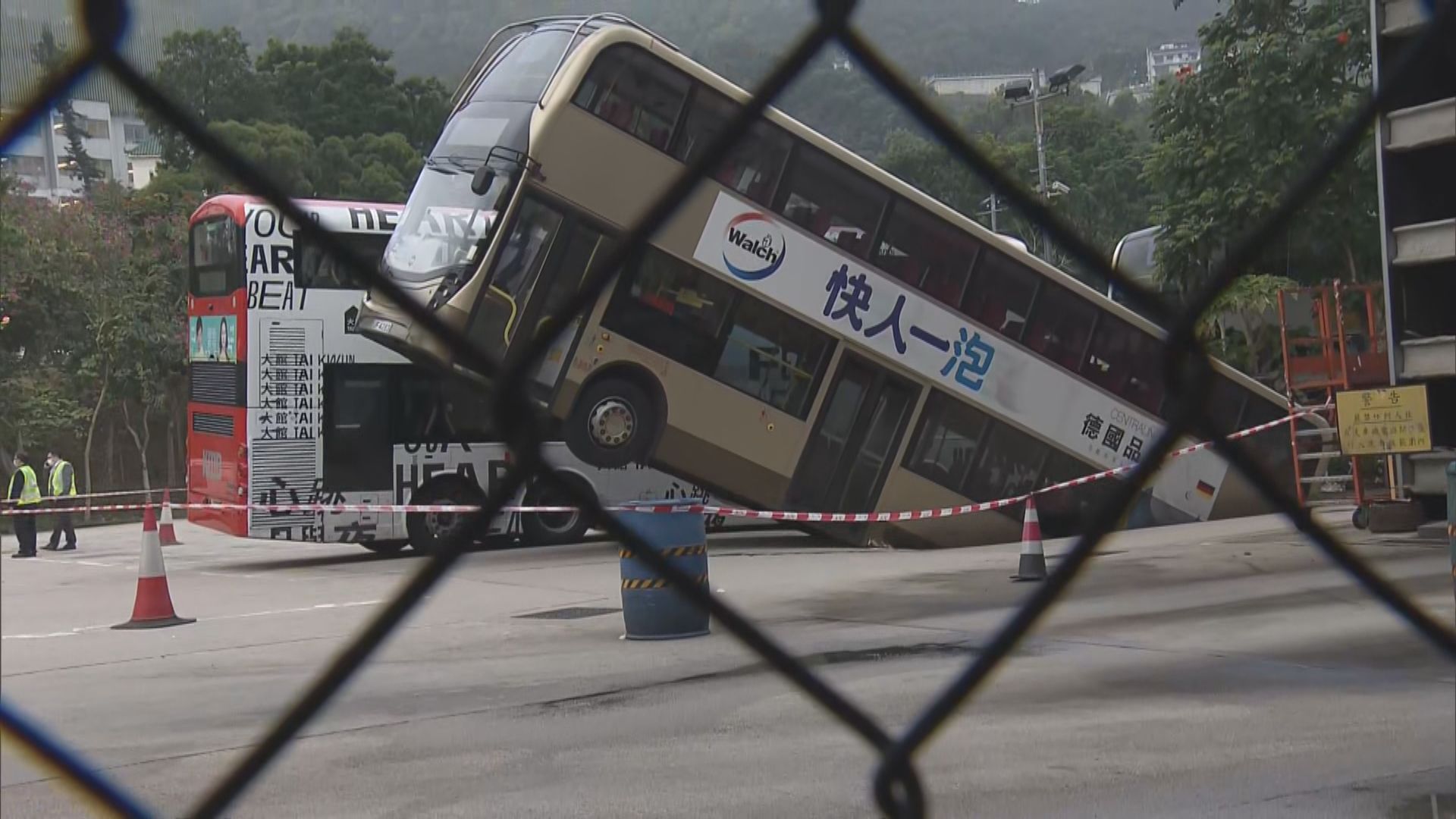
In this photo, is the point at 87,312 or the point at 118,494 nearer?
the point at 87,312

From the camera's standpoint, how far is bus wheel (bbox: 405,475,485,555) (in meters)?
17.2

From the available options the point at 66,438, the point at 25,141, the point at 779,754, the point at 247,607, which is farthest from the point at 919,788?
the point at 66,438

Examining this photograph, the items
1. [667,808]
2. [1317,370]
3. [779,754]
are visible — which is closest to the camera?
[667,808]

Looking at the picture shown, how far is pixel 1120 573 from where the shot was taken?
12.0 meters

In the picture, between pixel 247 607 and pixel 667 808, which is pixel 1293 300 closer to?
pixel 247 607

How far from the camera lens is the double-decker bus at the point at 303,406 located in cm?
1572

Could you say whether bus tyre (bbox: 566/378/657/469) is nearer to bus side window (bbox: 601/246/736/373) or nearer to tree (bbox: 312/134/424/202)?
bus side window (bbox: 601/246/736/373)

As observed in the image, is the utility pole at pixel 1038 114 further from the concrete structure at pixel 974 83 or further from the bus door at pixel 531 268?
the bus door at pixel 531 268

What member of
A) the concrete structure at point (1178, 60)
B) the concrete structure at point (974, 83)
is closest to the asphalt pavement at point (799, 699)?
the concrete structure at point (974, 83)

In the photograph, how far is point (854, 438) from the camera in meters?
14.8

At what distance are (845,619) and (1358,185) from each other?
6.07 meters

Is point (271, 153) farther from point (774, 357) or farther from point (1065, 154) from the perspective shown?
point (774, 357)

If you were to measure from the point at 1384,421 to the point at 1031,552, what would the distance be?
111 inches

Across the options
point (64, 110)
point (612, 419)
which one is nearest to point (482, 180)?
point (612, 419)
